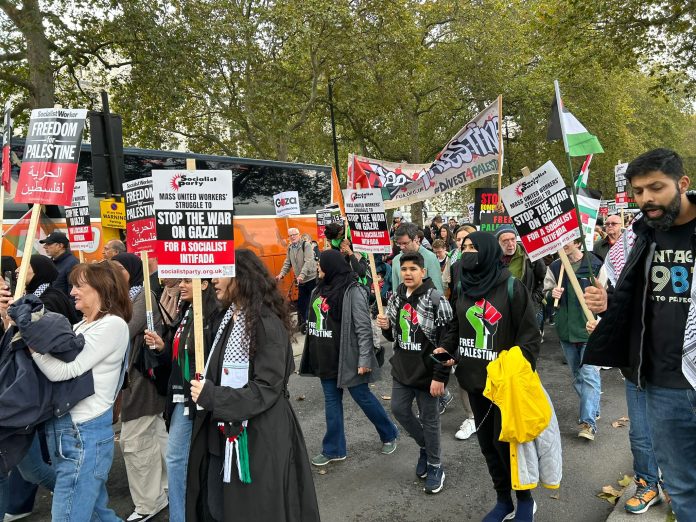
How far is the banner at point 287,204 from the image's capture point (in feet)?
37.2

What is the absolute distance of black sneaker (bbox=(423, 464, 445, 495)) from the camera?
4258 millimetres

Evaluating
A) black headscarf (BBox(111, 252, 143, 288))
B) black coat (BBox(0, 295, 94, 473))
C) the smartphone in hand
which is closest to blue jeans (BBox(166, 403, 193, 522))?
black coat (BBox(0, 295, 94, 473))

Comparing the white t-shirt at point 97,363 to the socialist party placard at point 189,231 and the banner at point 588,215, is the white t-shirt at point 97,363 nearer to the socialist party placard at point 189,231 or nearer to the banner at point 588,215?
the socialist party placard at point 189,231

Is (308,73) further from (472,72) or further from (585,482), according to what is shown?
(585,482)

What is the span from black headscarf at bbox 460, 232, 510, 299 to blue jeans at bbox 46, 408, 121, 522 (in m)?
2.42

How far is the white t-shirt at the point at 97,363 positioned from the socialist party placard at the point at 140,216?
1.67 metres

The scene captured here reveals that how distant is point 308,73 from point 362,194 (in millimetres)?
16927

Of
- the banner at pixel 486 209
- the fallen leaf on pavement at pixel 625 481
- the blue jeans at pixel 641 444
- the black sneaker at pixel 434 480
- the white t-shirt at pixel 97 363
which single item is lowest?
the fallen leaf on pavement at pixel 625 481

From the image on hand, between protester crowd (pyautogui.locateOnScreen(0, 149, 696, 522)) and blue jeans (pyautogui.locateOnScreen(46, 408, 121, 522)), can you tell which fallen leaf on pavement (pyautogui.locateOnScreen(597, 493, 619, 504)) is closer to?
protester crowd (pyautogui.locateOnScreen(0, 149, 696, 522))

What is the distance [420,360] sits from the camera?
432 cm

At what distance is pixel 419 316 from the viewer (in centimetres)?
436

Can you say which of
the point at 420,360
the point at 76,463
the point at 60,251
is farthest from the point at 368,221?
the point at 60,251

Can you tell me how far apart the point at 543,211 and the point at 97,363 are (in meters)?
2.88

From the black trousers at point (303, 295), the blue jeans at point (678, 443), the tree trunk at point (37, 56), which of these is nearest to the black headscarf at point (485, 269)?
the blue jeans at point (678, 443)
